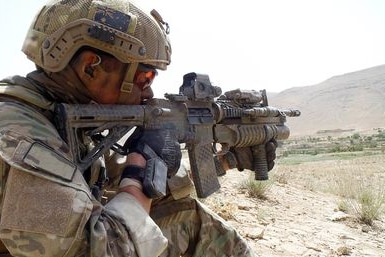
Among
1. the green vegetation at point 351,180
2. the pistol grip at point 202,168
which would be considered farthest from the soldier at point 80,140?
the green vegetation at point 351,180

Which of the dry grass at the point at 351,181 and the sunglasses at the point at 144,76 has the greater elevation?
the sunglasses at the point at 144,76

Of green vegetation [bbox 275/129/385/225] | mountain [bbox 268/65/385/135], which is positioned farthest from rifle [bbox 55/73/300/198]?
mountain [bbox 268/65/385/135]

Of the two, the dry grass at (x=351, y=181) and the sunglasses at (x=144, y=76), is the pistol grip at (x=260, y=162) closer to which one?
the sunglasses at (x=144, y=76)

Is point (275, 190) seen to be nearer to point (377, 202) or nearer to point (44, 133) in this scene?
point (377, 202)

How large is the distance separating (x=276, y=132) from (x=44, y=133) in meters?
2.84

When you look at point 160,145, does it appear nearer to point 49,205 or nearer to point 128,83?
point 128,83

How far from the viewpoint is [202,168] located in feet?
10.8

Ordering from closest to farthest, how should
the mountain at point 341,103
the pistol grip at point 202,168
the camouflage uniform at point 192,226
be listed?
1. the camouflage uniform at point 192,226
2. the pistol grip at point 202,168
3. the mountain at point 341,103

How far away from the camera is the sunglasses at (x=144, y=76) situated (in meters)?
2.48

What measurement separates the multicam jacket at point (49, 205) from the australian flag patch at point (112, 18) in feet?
1.80

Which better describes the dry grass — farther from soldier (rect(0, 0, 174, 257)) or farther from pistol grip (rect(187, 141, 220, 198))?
soldier (rect(0, 0, 174, 257))

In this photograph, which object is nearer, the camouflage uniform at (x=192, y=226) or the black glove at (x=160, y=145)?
the black glove at (x=160, y=145)

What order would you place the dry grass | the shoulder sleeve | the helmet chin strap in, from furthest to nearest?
1. the dry grass
2. the helmet chin strap
3. the shoulder sleeve

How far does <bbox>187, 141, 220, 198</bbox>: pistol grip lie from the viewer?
3.23 meters
